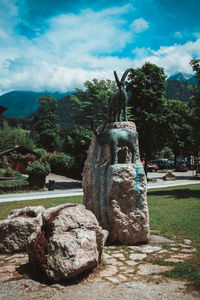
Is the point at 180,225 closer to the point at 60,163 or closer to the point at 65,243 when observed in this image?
the point at 65,243

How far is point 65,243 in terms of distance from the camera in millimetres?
4043

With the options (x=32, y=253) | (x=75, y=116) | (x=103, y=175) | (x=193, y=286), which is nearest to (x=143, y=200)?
(x=103, y=175)

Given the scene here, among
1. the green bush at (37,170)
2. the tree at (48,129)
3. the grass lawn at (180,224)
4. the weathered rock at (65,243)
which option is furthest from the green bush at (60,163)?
the weathered rock at (65,243)

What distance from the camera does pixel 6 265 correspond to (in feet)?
15.9

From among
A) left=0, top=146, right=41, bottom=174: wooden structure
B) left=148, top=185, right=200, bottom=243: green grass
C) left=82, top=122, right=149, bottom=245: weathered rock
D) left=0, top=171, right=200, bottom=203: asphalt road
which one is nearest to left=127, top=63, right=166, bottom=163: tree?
left=0, top=171, right=200, bottom=203: asphalt road

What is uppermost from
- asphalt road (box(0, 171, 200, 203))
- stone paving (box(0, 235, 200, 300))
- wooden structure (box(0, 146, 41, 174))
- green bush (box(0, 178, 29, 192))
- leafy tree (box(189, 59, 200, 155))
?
leafy tree (box(189, 59, 200, 155))

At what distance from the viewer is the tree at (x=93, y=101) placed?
18.0 m

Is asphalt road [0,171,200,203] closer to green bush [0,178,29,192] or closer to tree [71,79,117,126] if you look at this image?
green bush [0,178,29,192]

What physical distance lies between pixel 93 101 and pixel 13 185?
27.7 ft

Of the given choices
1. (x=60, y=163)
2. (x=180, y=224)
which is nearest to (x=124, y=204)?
(x=180, y=224)

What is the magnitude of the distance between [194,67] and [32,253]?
13.8 m

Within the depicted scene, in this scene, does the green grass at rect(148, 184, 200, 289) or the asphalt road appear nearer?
the green grass at rect(148, 184, 200, 289)

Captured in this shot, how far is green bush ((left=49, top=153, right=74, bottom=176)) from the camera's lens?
27.5 metres

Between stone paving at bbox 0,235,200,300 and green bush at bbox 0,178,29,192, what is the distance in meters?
12.5
